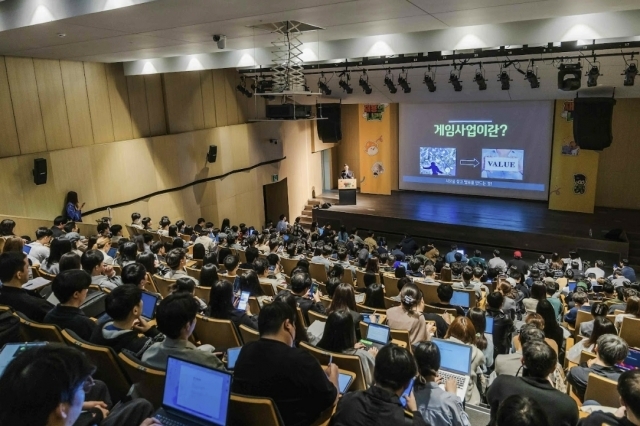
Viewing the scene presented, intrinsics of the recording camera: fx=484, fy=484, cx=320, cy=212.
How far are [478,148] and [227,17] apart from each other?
11.7 meters

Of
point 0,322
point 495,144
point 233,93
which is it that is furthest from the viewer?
point 495,144

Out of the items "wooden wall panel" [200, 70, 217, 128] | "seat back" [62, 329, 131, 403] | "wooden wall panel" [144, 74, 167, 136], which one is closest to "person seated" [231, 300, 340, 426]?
"seat back" [62, 329, 131, 403]

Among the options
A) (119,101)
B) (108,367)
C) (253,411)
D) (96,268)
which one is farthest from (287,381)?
(119,101)

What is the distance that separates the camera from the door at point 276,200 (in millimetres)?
16250

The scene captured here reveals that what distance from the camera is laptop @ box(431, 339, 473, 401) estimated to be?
3361 mm

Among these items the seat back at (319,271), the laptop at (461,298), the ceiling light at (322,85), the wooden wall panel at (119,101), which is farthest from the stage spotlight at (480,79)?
the wooden wall panel at (119,101)

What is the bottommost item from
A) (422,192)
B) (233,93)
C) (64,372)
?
(422,192)

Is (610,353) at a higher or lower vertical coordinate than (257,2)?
lower

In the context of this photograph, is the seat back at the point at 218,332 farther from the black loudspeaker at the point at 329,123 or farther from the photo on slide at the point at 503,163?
the photo on slide at the point at 503,163

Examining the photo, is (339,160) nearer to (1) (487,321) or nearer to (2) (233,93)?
(2) (233,93)

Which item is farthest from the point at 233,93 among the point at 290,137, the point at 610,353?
the point at 610,353

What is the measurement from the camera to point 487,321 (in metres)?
4.79

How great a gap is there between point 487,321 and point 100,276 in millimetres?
3807

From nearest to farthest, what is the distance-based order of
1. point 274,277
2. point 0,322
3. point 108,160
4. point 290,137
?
point 0,322, point 274,277, point 108,160, point 290,137
